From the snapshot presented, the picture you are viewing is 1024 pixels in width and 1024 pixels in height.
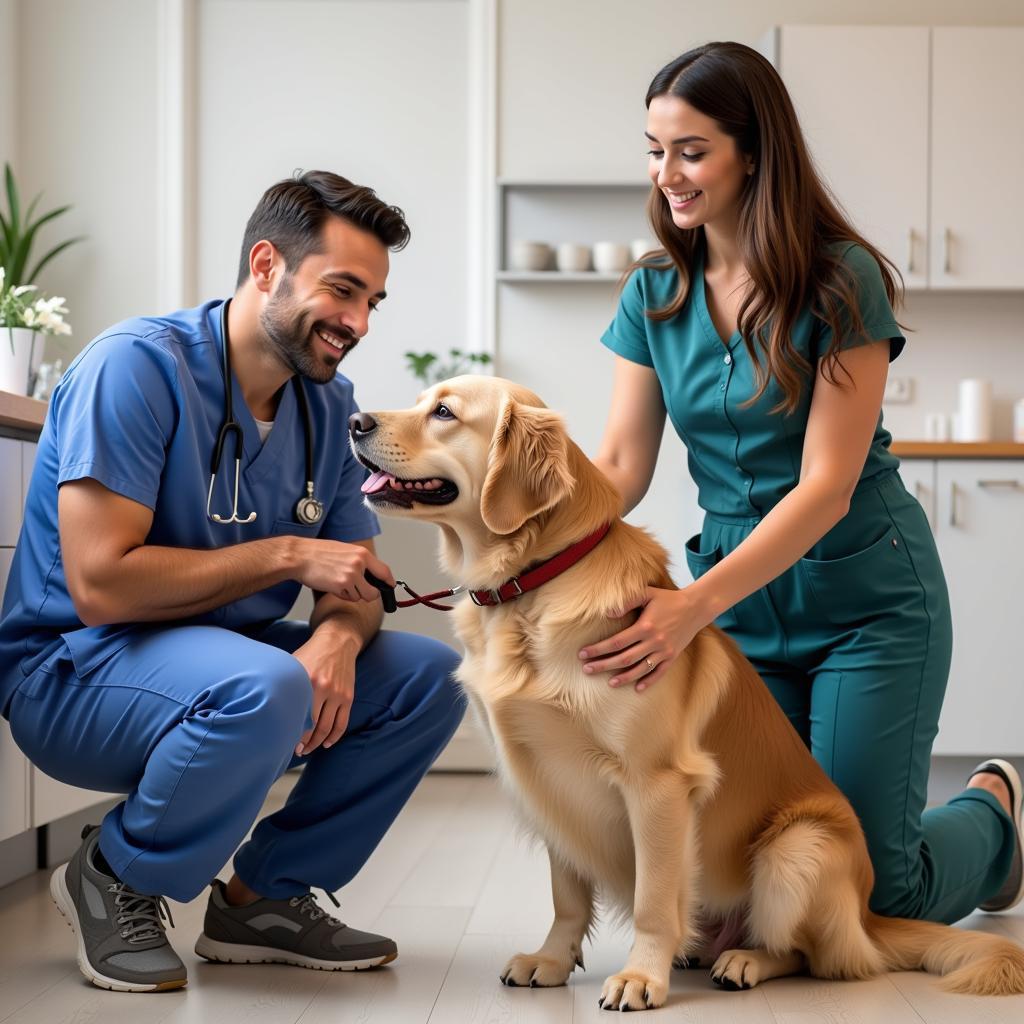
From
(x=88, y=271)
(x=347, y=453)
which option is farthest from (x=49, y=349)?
(x=347, y=453)

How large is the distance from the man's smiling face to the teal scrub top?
459 millimetres

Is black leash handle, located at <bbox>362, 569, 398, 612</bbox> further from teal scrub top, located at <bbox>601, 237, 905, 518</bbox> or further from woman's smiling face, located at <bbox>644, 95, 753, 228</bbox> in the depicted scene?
woman's smiling face, located at <bbox>644, 95, 753, 228</bbox>

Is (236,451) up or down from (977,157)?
down

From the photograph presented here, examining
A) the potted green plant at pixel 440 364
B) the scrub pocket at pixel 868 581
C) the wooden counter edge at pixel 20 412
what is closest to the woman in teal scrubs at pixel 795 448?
the scrub pocket at pixel 868 581

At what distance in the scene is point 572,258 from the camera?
415 cm

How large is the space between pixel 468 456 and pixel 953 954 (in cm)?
98

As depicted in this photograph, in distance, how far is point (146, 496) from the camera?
1720 millimetres

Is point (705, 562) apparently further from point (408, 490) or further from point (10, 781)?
point (10, 781)

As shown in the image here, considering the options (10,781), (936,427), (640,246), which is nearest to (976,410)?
Answer: (936,427)

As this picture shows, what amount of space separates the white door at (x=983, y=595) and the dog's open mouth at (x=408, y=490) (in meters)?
2.42

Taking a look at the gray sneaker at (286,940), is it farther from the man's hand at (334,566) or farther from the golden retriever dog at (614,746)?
the man's hand at (334,566)

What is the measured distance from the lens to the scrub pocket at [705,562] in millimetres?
2041

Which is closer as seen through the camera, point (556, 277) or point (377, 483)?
point (377, 483)

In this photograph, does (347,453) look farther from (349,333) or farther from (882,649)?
(882,649)
